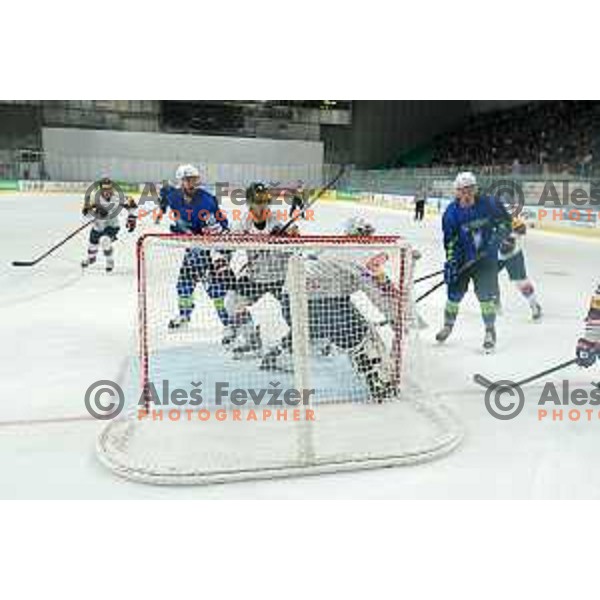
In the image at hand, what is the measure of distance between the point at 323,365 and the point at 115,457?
1.08 m

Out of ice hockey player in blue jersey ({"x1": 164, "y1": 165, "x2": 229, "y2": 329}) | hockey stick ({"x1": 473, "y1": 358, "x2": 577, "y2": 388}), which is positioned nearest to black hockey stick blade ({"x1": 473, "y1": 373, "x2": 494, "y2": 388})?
hockey stick ({"x1": 473, "y1": 358, "x2": 577, "y2": 388})

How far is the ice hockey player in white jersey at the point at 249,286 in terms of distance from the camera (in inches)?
118

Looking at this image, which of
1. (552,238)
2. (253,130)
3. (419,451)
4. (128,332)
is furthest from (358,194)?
(419,451)

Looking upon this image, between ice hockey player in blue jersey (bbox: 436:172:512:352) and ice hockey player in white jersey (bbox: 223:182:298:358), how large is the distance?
2.83 ft

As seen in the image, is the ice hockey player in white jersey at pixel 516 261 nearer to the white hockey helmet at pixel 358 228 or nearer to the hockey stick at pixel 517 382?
the hockey stick at pixel 517 382

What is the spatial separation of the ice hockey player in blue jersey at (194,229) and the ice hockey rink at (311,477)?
1.32 feet

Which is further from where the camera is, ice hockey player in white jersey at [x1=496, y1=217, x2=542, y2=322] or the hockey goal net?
ice hockey player in white jersey at [x1=496, y1=217, x2=542, y2=322]

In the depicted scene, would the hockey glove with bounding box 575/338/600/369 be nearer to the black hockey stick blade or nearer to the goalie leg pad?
the black hockey stick blade

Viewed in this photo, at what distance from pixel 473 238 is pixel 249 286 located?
1209 mm

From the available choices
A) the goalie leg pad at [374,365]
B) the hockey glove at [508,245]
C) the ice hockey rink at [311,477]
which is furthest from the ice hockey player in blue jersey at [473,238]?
the goalie leg pad at [374,365]

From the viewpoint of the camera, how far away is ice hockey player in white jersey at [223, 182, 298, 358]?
9.84 ft

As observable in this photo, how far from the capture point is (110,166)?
20.5 metres

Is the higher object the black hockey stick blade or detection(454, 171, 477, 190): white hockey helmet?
detection(454, 171, 477, 190): white hockey helmet

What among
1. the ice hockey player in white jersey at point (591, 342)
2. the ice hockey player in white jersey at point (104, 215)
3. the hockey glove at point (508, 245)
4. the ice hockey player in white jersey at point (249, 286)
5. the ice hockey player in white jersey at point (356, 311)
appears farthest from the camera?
the ice hockey player in white jersey at point (104, 215)
